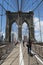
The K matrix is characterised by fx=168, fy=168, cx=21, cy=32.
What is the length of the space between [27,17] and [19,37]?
10374mm

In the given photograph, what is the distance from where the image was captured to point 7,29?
51.3m

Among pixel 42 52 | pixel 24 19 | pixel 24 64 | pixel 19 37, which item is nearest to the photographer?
pixel 24 64

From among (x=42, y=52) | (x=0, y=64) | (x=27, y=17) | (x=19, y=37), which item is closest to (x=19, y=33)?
(x=19, y=37)

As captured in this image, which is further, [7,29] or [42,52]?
[7,29]

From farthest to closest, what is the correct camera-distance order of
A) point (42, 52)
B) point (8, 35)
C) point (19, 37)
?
point (8, 35) → point (19, 37) → point (42, 52)

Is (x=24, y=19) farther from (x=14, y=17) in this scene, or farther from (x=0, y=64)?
(x=0, y=64)

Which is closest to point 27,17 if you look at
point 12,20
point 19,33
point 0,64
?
point 12,20

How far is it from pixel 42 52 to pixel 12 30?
140 ft

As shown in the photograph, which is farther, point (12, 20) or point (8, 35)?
point (12, 20)

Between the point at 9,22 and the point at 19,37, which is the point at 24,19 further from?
the point at 19,37

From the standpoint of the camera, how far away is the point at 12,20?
179 feet

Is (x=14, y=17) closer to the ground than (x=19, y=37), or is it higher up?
higher up

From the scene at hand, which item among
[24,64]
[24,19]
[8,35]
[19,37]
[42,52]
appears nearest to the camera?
[24,64]

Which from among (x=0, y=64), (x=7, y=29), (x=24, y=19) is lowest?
(x=0, y=64)
